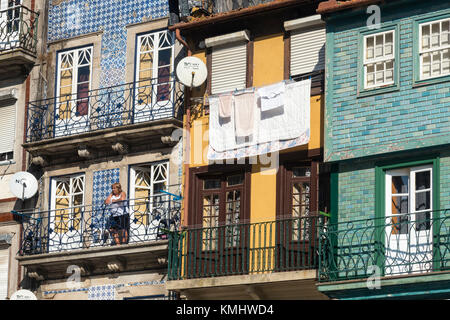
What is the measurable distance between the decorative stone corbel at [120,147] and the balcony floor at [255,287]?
4.08 metres

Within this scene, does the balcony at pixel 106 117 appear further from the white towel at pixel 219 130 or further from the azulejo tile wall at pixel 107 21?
the white towel at pixel 219 130

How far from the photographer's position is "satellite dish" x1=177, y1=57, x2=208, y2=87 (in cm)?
3191

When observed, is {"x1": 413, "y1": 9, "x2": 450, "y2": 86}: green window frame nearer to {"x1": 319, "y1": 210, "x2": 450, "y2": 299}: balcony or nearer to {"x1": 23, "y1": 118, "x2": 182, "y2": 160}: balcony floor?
{"x1": 319, "y1": 210, "x2": 450, "y2": 299}: balcony

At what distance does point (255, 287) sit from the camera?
29.8 m

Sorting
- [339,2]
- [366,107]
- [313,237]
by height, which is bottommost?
[313,237]

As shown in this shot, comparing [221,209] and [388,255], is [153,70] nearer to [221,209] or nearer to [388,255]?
[221,209]

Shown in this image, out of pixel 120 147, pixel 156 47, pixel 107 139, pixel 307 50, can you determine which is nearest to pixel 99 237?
pixel 120 147

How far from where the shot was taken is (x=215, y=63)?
1281 inches

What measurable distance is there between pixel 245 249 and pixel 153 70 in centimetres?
577

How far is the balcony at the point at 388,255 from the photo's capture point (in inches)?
1052

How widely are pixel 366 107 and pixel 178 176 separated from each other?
5699 mm

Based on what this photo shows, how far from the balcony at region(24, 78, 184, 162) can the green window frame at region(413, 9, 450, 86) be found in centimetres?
656
